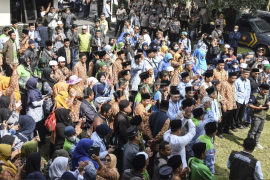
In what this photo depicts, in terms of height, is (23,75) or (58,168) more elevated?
(23,75)

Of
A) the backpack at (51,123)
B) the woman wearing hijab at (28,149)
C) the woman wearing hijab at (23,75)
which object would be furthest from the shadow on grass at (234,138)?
the woman wearing hijab at (28,149)

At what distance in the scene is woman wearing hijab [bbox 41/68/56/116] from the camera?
7.17 metres

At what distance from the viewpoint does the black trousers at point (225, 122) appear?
8428 mm

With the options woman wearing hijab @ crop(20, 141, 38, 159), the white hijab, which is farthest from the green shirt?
woman wearing hijab @ crop(20, 141, 38, 159)

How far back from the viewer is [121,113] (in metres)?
5.86

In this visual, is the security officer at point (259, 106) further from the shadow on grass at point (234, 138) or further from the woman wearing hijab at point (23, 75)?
the woman wearing hijab at point (23, 75)

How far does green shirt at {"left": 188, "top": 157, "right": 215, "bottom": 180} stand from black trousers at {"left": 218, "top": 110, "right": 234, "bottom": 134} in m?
3.88

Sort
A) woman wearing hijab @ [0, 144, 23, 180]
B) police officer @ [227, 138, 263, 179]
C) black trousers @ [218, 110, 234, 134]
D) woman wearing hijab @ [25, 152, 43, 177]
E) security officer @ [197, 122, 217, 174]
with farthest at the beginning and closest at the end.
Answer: black trousers @ [218, 110, 234, 134]
security officer @ [197, 122, 217, 174]
police officer @ [227, 138, 263, 179]
woman wearing hijab @ [25, 152, 43, 177]
woman wearing hijab @ [0, 144, 23, 180]

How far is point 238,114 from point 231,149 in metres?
1.41

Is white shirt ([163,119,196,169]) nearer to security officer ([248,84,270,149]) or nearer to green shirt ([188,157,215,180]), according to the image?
green shirt ([188,157,215,180])

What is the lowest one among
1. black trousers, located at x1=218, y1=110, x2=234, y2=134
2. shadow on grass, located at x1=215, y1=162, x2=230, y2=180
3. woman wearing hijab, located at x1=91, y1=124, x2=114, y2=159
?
shadow on grass, located at x1=215, y1=162, x2=230, y2=180

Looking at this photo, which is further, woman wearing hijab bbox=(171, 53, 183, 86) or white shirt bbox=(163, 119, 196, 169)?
woman wearing hijab bbox=(171, 53, 183, 86)

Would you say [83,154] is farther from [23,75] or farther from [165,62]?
[165,62]

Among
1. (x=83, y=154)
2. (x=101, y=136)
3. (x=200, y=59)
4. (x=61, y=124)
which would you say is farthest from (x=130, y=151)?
(x=200, y=59)
